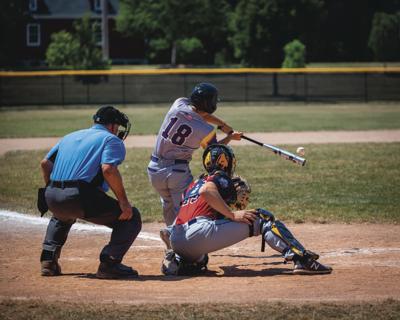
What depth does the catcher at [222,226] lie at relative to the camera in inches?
283

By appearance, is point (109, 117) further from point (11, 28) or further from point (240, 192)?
point (11, 28)

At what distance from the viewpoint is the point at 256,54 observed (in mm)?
41438

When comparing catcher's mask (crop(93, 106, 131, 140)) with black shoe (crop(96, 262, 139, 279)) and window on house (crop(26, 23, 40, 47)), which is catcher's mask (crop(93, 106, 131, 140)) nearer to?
black shoe (crop(96, 262, 139, 279))

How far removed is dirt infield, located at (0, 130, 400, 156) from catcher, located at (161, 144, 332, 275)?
1249 cm

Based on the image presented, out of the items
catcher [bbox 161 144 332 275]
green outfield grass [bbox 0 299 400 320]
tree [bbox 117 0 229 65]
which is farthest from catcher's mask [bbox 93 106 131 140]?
tree [bbox 117 0 229 65]

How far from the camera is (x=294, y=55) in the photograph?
139ft

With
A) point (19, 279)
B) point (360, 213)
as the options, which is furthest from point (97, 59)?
point (19, 279)

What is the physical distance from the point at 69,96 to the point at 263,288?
3278 cm

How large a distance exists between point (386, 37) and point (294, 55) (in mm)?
19020

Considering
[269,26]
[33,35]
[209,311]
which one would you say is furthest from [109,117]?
[33,35]

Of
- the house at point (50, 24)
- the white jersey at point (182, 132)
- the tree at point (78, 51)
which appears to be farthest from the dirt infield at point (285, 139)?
the house at point (50, 24)

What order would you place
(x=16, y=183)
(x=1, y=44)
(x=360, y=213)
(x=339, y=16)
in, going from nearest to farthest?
(x=360, y=213) → (x=16, y=183) → (x=1, y=44) → (x=339, y=16)

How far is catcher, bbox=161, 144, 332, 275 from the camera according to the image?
7184 mm

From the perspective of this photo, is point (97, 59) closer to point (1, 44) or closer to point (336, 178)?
point (1, 44)
